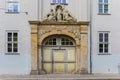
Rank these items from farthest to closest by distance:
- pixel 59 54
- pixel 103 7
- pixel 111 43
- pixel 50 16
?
pixel 103 7 < pixel 59 54 < pixel 111 43 < pixel 50 16

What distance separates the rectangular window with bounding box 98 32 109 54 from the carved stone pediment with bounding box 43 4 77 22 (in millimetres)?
2825

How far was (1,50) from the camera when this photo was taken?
3594 cm

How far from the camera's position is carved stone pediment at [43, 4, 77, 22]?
3622cm

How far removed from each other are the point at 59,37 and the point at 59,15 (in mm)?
1969

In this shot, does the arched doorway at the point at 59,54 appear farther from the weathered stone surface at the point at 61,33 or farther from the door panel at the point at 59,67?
the weathered stone surface at the point at 61,33

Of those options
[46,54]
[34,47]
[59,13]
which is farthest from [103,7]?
[34,47]

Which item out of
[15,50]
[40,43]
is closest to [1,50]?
[15,50]

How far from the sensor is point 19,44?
36156mm

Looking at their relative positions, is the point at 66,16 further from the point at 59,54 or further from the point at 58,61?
the point at 58,61

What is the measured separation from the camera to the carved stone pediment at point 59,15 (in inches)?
1426

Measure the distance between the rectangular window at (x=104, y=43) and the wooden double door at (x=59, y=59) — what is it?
2486 mm

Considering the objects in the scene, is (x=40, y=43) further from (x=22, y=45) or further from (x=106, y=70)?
(x=106, y=70)

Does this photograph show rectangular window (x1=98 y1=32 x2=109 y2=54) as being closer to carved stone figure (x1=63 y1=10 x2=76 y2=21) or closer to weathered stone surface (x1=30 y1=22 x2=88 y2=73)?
weathered stone surface (x1=30 y1=22 x2=88 y2=73)

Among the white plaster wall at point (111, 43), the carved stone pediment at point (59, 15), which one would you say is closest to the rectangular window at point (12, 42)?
the carved stone pediment at point (59, 15)
